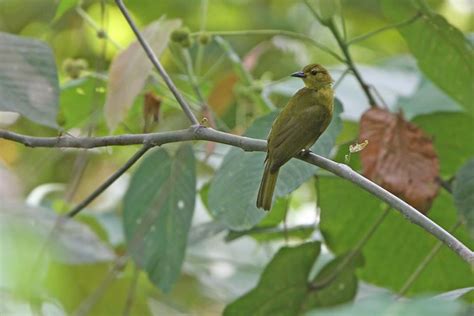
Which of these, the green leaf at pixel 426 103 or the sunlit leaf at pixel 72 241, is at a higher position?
the green leaf at pixel 426 103

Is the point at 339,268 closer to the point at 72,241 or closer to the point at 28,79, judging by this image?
the point at 72,241

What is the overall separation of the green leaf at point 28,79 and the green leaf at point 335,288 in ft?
2.54

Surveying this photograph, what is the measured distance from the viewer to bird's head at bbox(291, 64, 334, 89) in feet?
7.08

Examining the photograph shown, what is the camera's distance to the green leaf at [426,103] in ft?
8.51

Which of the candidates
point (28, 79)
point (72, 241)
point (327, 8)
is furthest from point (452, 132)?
point (28, 79)

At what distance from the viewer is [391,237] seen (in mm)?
2436

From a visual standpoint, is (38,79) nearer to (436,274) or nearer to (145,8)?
(436,274)

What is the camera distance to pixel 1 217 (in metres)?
1.12

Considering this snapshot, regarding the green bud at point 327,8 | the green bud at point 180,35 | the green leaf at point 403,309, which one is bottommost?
the green leaf at point 403,309

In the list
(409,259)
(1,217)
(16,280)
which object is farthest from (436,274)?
(16,280)

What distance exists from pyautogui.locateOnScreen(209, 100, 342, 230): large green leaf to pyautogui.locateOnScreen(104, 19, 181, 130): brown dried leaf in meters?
0.25

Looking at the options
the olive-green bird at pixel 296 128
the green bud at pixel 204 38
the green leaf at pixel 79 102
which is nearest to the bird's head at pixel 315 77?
the olive-green bird at pixel 296 128

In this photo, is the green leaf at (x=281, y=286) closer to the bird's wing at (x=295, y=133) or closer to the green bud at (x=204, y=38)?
the bird's wing at (x=295, y=133)

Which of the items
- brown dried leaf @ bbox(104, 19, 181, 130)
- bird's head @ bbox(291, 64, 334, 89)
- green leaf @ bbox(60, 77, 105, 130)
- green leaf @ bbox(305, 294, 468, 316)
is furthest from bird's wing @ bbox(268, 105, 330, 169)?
green leaf @ bbox(305, 294, 468, 316)
